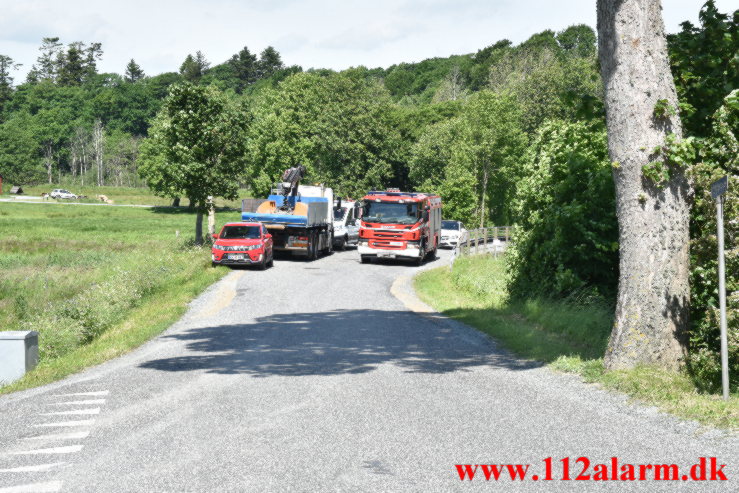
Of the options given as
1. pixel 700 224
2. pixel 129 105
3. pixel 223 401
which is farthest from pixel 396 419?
pixel 129 105

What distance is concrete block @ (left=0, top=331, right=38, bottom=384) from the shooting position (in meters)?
11.6

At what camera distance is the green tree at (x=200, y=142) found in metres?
35.6

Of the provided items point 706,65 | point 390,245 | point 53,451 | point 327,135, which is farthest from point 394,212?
point 327,135

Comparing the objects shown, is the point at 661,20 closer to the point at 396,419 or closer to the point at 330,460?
the point at 396,419

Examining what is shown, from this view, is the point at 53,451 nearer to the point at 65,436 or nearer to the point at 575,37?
the point at 65,436

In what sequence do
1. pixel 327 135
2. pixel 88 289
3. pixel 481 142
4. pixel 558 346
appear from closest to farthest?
pixel 558 346 → pixel 88 289 → pixel 481 142 → pixel 327 135

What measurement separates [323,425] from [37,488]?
2662mm

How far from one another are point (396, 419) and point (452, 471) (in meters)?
1.67

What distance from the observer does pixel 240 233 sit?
96.5 ft

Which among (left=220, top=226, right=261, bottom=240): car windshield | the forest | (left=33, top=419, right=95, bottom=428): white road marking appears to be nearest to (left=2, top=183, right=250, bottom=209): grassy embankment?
the forest

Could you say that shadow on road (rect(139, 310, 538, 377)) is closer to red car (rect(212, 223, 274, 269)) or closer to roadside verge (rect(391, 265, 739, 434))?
roadside verge (rect(391, 265, 739, 434))

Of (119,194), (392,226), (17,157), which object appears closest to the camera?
(392,226)

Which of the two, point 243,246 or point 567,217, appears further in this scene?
point 243,246

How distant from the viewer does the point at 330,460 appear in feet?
20.2
